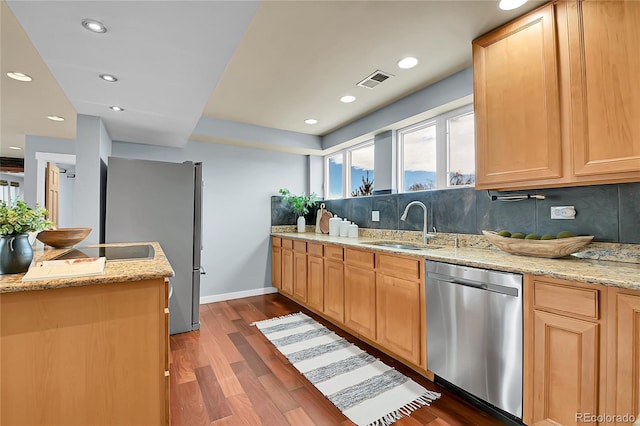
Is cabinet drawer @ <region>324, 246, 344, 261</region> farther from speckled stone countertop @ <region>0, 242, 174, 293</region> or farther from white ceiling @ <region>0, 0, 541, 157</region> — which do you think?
speckled stone countertop @ <region>0, 242, 174, 293</region>

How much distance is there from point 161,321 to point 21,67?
2573 mm

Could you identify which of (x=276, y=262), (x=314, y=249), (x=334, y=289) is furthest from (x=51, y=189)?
(x=334, y=289)

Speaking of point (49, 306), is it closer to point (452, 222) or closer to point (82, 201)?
point (82, 201)

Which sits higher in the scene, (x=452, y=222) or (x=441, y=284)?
(x=452, y=222)

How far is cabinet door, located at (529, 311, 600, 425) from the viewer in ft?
4.17

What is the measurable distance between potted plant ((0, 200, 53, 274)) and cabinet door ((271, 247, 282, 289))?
3041mm

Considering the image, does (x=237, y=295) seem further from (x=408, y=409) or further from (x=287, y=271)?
(x=408, y=409)

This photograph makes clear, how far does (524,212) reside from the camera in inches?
80.4

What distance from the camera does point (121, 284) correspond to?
1.23 m

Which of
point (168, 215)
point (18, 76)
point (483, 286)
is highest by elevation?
point (18, 76)

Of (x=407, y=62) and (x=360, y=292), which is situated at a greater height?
(x=407, y=62)

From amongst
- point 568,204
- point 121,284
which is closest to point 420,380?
point 568,204

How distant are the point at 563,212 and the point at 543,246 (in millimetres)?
326

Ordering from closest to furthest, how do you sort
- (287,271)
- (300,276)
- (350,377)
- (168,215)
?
(350,377) < (168,215) < (300,276) < (287,271)
